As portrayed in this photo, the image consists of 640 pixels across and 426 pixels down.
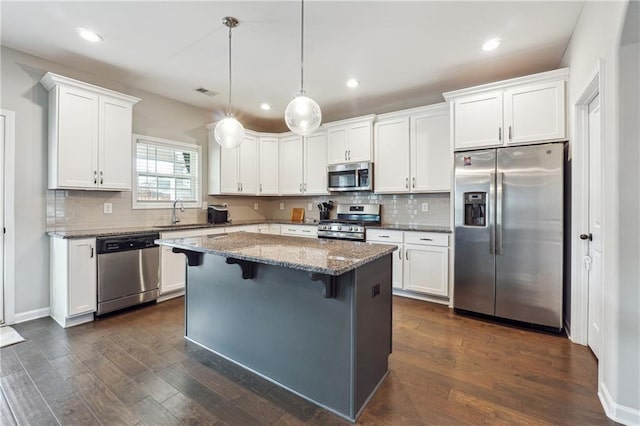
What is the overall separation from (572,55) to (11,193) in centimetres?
554

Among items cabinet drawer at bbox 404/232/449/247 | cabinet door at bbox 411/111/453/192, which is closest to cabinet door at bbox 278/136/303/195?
cabinet door at bbox 411/111/453/192

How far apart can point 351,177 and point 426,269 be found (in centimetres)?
169

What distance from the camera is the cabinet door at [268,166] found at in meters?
5.16

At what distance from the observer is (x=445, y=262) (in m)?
3.52

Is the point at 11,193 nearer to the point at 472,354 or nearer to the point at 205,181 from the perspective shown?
the point at 205,181

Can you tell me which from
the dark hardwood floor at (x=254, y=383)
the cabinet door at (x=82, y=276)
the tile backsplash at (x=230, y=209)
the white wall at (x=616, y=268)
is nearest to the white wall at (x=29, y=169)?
the tile backsplash at (x=230, y=209)

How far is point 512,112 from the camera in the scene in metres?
3.04

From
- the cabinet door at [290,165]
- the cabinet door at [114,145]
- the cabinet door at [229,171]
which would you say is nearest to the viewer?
the cabinet door at [114,145]

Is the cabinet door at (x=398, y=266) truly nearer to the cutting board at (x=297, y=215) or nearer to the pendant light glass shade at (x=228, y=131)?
the cutting board at (x=297, y=215)

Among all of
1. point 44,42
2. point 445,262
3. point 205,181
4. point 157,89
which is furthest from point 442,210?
point 44,42

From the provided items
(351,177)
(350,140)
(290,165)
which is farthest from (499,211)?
(290,165)

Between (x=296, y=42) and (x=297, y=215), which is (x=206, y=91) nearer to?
(x=296, y=42)

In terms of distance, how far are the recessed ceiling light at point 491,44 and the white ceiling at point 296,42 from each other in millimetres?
65

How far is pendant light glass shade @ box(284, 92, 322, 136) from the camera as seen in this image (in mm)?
2172
